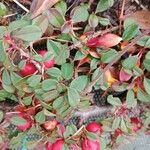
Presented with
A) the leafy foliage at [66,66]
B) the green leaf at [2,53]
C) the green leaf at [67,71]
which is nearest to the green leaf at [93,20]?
the leafy foliage at [66,66]

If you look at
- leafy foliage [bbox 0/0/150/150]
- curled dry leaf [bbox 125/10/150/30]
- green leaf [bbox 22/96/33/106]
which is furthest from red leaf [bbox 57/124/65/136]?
curled dry leaf [bbox 125/10/150/30]

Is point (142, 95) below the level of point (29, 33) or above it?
below

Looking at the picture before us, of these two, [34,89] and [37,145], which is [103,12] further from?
[37,145]

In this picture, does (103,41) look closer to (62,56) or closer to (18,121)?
(62,56)

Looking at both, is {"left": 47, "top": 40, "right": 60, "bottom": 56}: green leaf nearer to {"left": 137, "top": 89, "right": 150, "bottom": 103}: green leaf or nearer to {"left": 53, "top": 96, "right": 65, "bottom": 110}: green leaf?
{"left": 53, "top": 96, "right": 65, "bottom": 110}: green leaf

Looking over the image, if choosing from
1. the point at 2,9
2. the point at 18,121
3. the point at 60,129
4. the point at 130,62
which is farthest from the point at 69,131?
the point at 2,9

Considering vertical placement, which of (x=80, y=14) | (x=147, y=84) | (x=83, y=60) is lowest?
(x=147, y=84)
